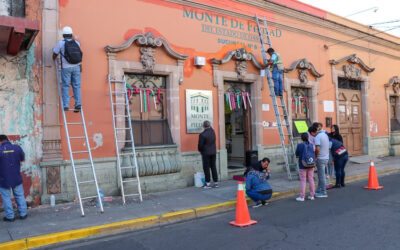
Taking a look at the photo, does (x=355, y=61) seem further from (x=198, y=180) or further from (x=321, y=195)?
(x=198, y=180)

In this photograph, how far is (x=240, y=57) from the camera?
36.1 feet

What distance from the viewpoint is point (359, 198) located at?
809 cm

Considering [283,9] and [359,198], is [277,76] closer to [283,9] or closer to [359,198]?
[283,9]

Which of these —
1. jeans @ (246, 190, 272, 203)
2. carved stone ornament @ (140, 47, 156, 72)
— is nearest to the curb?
jeans @ (246, 190, 272, 203)

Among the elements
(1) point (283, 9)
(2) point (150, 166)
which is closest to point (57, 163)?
(2) point (150, 166)

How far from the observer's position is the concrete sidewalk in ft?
19.2

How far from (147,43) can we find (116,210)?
448 cm

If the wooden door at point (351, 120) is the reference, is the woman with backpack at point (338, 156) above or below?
below

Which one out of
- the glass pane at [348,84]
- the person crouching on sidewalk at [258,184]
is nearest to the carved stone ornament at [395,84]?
the glass pane at [348,84]

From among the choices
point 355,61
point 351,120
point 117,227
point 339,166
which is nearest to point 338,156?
point 339,166

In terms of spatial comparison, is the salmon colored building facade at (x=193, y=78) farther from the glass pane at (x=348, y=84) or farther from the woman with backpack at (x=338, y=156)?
the woman with backpack at (x=338, y=156)

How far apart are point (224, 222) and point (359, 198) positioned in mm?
3788

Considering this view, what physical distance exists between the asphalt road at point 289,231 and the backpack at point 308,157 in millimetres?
921

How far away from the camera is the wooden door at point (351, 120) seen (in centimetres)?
1502
